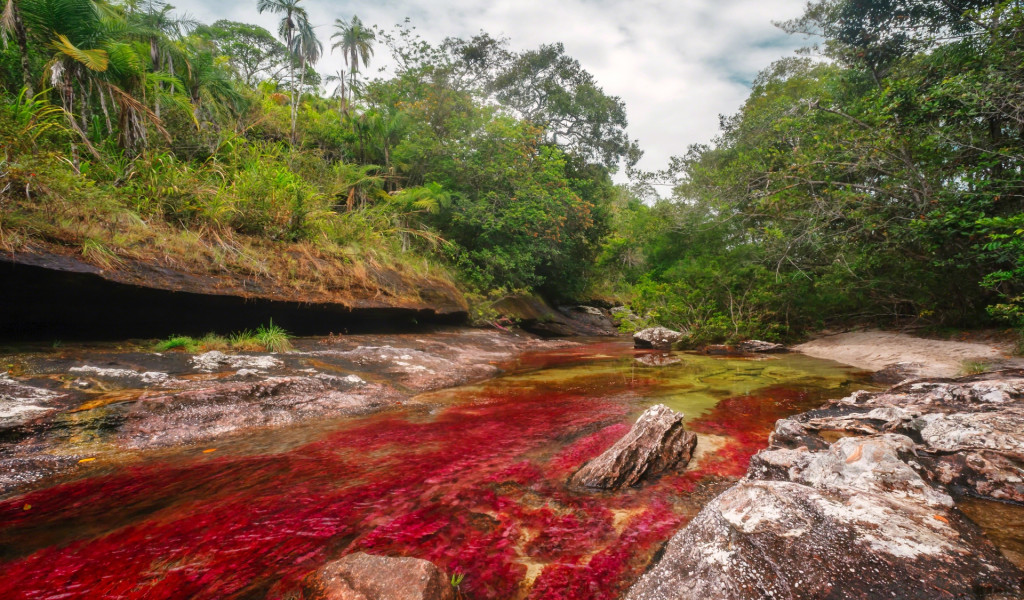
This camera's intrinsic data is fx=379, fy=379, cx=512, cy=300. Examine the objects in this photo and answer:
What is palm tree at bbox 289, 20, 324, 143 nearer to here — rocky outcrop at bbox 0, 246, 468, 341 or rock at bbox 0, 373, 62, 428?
rocky outcrop at bbox 0, 246, 468, 341

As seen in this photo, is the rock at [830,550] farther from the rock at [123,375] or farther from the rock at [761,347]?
the rock at [761,347]

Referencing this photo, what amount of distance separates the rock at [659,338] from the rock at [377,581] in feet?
35.6

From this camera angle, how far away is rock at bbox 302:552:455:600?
1.28 meters

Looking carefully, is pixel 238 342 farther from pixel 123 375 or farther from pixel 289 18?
pixel 289 18

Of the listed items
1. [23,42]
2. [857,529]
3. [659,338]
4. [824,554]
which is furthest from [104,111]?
[659,338]

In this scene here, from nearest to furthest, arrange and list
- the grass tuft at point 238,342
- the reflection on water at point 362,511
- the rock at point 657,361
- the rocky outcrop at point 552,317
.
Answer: the reflection on water at point 362,511 → the grass tuft at point 238,342 → the rock at point 657,361 → the rocky outcrop at point 552,317

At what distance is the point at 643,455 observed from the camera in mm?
2475

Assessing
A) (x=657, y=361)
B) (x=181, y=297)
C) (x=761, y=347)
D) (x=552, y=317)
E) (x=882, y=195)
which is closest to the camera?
(x=181, y=297)

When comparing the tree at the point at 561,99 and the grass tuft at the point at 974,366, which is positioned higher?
the tree at the point at 561,99

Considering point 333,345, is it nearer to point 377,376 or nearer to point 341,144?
point 377,376

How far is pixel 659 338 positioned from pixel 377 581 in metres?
11.3

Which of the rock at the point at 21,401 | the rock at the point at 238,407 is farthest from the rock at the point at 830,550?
the rock at the point at 21,401

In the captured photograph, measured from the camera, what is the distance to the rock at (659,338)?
1133 cm

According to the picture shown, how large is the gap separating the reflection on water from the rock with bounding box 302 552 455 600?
179 millimetres
